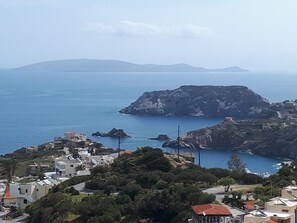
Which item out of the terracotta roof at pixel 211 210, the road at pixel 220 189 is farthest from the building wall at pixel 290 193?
the terracotta roof at pixel 211 210

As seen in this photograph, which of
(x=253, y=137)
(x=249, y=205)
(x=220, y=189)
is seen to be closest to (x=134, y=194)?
(x=220, y=189)

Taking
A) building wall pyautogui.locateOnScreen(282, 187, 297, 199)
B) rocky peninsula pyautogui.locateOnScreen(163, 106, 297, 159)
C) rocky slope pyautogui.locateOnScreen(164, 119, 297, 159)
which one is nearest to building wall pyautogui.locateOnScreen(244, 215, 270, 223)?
building wall pyautogui.locateOnScreen(282, 187, 297, 199)

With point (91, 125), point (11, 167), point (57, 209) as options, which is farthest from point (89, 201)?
point (91, 125)

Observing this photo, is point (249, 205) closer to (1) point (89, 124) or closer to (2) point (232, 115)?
(1) point (89, 124)

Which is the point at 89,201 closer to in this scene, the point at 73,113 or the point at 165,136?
the point at 165,136

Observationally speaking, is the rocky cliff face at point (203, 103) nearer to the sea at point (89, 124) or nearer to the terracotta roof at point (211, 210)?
the sea at point (89, 124)
